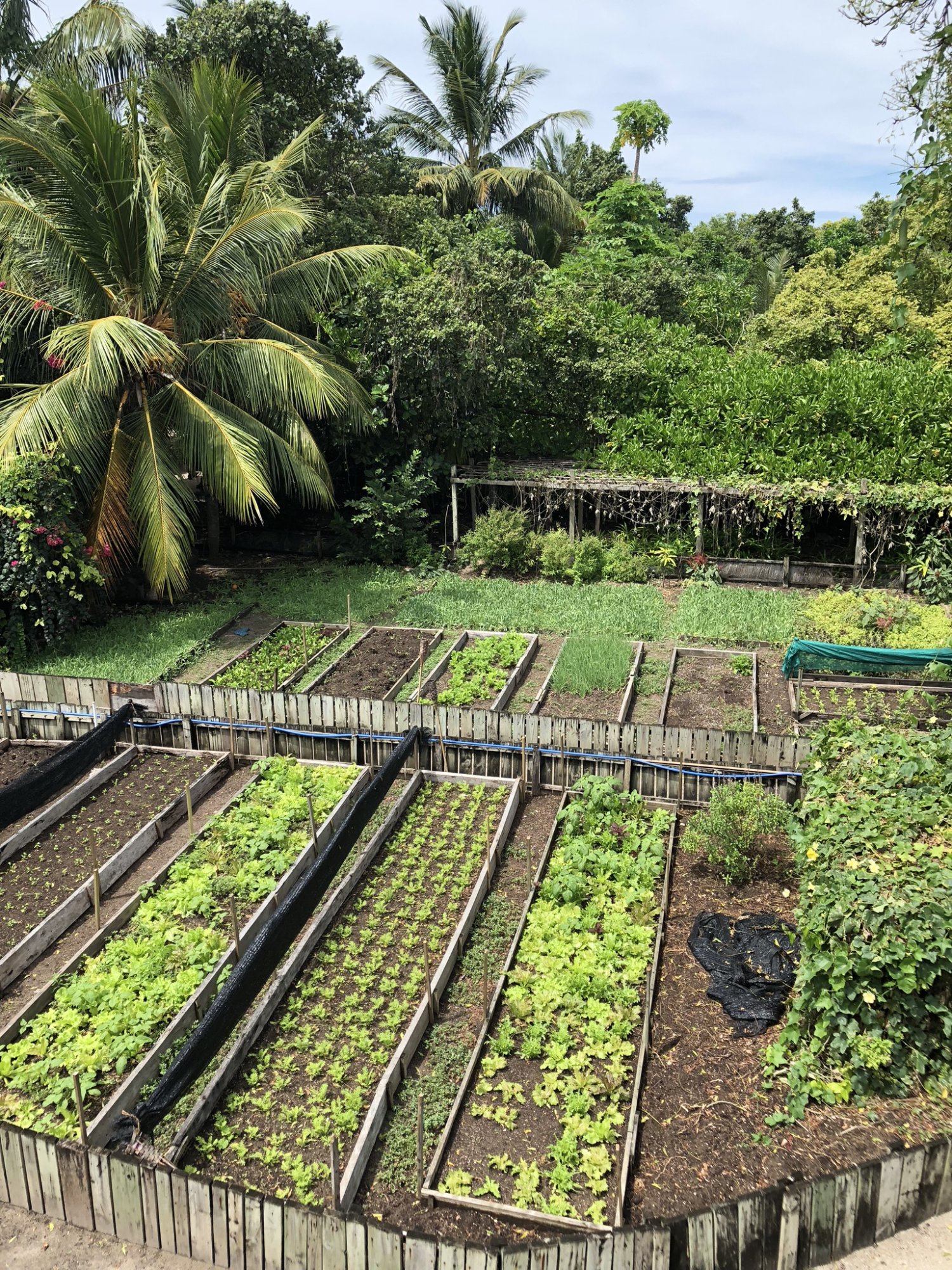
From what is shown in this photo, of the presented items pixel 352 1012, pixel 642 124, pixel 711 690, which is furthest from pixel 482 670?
pixel 642 124

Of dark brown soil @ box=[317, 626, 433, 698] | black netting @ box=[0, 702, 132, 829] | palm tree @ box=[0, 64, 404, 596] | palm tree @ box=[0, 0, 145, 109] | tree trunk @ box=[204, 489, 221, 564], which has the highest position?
palm tree @ box=[0, 0, 145, 109]

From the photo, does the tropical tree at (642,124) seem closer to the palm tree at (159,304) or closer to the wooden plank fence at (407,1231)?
the palm tree at (159,304)

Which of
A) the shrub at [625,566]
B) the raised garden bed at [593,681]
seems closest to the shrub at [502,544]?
the shrub at [625,566]

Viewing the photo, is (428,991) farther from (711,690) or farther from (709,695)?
(711,690)

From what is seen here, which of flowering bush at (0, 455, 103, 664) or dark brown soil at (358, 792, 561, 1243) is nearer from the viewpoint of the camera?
dark brown soil at (358, 792, 561, 1243)

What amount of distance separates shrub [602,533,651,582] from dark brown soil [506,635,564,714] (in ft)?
10.9

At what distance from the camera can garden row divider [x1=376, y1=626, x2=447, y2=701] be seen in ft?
41.7

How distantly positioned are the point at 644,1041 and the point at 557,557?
11.6 m

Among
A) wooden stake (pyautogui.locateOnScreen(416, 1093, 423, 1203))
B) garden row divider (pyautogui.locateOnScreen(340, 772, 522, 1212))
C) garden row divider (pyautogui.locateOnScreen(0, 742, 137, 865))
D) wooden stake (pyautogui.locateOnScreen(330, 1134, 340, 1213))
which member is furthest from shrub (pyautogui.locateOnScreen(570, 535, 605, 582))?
wooden stake (pyautogui.locateOnScreen(330, 1134, 340, 1213))

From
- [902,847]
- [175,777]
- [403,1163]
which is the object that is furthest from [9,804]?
[902,847]

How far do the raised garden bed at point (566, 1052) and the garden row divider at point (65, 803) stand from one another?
200 inches

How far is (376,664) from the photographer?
13852 mm

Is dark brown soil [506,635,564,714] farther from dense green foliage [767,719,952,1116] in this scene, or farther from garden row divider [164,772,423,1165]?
dense green foliage [767,719,952,1116]

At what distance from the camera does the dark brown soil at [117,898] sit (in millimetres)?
7586
